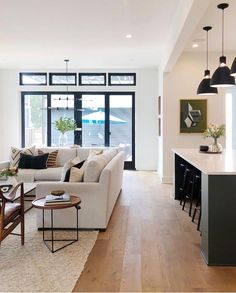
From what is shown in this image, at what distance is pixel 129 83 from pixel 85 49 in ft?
9.71

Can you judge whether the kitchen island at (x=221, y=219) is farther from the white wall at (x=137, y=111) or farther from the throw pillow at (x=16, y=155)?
the white wall at (x=137, y=111)

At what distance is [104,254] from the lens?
355cm

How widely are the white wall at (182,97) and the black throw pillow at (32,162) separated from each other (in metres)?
2.97

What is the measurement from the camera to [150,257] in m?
3.46

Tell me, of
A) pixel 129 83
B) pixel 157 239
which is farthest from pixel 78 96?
pixel 157 239

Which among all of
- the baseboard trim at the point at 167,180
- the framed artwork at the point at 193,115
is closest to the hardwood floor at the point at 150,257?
the baseboard trim at the point at 167,180

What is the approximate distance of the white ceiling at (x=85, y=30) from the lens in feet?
15.8

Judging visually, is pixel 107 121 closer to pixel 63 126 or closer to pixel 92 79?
pixel 92 79

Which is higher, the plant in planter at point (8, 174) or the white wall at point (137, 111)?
the white wall at point (137, 111)

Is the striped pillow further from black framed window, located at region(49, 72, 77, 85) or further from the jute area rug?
black framed window, located at region(49, 72, 77, 85)

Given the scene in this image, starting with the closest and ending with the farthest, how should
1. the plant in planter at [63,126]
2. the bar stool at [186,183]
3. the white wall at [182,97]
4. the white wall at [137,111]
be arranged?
the bar stool at [186,183], the white wall at [182,97], the plant in planter at [63,126], the white wall at [137,111]

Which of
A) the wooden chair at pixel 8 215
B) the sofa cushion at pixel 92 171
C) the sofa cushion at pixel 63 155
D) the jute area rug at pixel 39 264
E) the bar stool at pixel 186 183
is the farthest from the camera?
the sofa cushion at pixel 63 155

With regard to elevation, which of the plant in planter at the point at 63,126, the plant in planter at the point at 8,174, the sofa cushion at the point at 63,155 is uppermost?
the plant in planter at the point at 63,126

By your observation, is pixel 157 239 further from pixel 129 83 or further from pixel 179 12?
pixel 129 83
